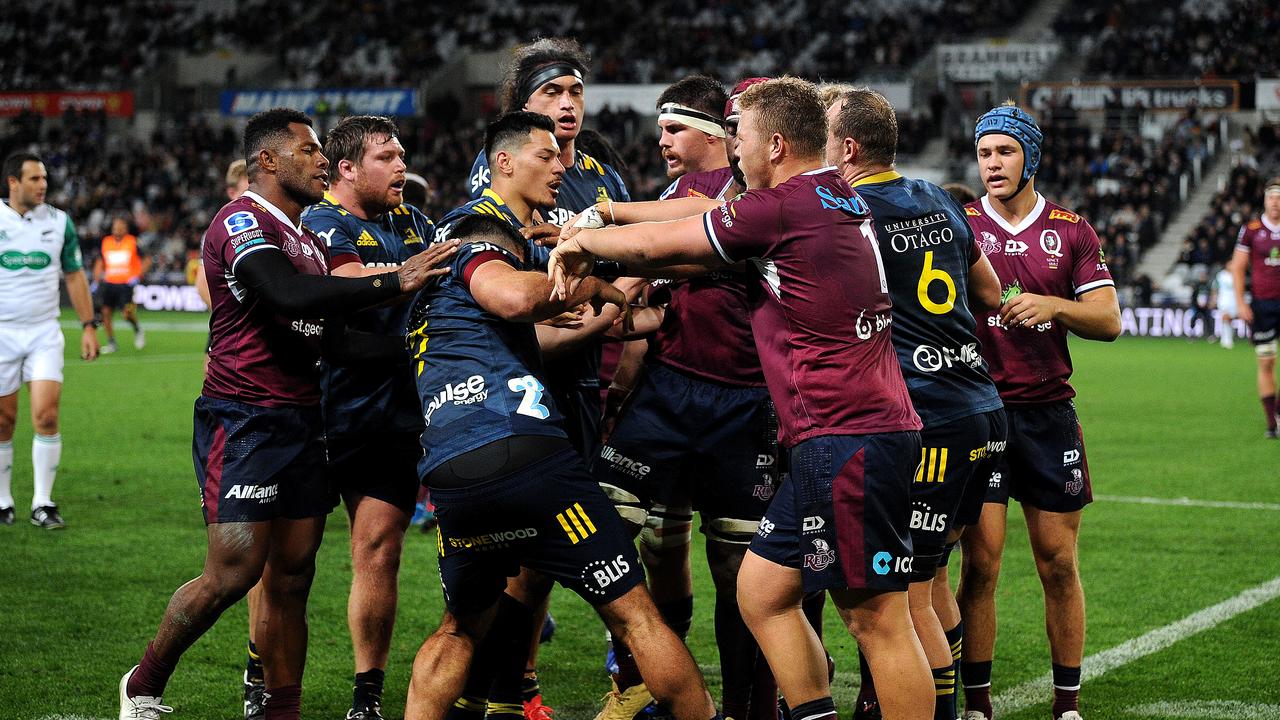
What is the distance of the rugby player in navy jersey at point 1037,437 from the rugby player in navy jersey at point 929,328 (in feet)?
2.26

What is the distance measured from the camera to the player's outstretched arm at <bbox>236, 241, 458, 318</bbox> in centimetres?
489

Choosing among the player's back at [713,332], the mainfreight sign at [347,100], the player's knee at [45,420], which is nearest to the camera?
the player's back at [713,332]

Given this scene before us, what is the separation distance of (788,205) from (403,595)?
4.56 metres

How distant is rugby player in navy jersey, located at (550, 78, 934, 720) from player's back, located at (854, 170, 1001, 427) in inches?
11.3

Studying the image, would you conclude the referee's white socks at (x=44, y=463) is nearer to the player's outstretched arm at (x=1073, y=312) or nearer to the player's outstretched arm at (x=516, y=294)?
the player's outstretched arm at (x=516, y=294)

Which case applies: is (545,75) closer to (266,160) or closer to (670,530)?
(266,160)

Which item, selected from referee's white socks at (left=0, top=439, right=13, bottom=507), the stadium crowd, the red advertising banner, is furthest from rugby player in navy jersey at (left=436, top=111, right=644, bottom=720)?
the red advertising banner

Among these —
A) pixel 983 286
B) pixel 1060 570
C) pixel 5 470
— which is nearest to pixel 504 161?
pixel 983 286

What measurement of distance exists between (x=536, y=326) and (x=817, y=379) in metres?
1.34

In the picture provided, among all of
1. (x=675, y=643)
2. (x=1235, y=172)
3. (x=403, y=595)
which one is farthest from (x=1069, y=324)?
(x=1235, y=172)

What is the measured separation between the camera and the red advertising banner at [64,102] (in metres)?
46.5

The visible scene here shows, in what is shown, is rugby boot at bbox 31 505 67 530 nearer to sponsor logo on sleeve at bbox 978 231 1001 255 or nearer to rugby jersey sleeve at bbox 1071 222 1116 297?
sponsor logo on sleeve at bbox 978 231 1001 255

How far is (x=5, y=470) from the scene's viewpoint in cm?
972

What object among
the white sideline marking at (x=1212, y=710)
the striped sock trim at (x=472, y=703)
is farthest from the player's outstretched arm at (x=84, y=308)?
the white sideline marking at (x=1212, y=710)
